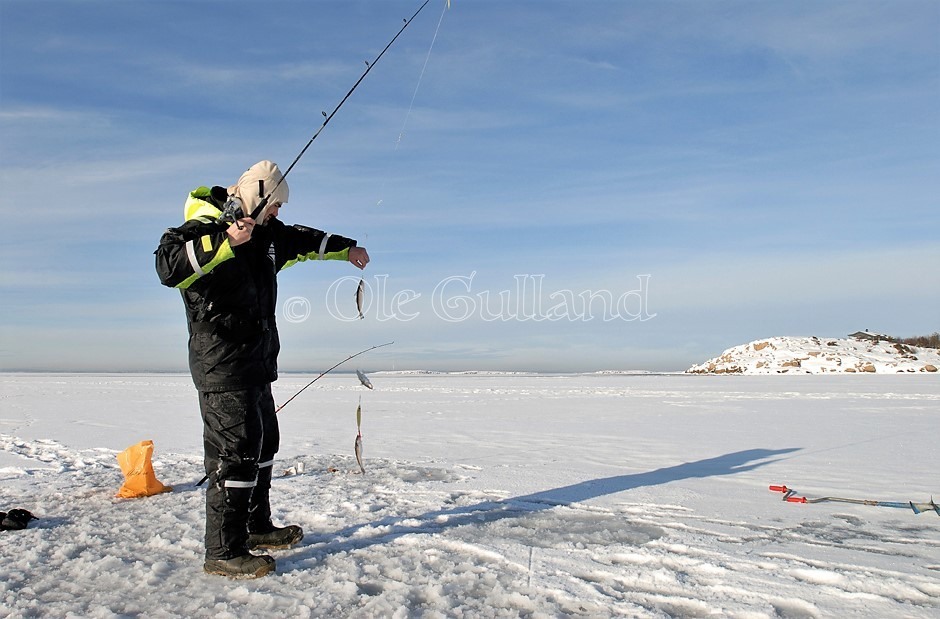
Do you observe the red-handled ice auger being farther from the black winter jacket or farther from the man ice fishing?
the black winter jacket

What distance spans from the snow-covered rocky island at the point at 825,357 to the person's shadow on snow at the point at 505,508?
22.3m

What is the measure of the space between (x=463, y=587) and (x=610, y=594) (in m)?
0.63

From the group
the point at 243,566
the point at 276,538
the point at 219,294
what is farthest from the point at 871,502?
the point at 219,294

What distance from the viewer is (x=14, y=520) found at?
3.81 metres

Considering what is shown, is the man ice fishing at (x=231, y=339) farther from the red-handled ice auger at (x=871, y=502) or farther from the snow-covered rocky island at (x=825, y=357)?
the snow-covered rocky island at (x=825, y=357)

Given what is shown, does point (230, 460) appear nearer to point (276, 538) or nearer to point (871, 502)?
point (276, 538)

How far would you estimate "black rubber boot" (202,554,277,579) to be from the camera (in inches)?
119

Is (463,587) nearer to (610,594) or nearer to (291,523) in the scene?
(610,594)

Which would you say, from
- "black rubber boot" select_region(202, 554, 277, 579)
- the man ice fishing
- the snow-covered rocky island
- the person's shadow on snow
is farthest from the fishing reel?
the snow-covered rocky island

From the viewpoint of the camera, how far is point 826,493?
15.8 ft

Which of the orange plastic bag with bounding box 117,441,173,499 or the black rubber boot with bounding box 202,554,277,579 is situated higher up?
the orange plastic bag with bounding box 117,441,173,499

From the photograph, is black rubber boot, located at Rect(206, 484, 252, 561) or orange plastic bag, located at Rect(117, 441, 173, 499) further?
orange plastic bag, located at Rect(117, 441, 173, 499)

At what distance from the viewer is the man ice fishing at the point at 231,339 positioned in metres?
3.02

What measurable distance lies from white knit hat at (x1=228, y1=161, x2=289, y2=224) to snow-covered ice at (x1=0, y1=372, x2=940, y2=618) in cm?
181
